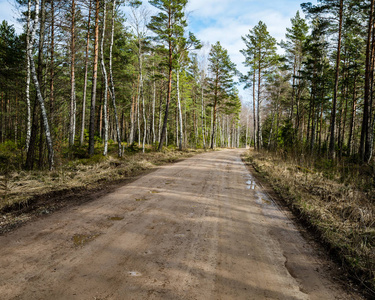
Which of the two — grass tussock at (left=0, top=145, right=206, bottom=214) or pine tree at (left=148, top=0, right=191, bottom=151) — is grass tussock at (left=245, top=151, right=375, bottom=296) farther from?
pine tree at (left=148, top=0, right=191, bottom=151)

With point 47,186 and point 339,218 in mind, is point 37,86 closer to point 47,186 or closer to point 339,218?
point 47,186

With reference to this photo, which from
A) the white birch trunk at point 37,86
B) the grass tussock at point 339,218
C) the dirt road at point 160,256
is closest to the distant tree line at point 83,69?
the white birch trunk at point 37,86

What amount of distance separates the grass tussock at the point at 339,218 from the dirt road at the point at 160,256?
366mm

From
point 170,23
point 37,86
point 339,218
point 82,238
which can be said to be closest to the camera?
point 82,238

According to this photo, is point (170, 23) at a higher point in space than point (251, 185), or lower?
higher

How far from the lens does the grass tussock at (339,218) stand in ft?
8.98

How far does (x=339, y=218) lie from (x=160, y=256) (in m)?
3.74

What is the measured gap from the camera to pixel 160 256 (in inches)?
106

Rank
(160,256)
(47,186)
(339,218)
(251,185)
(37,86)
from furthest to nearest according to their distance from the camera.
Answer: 1. (251,185)
2. (37,86)
3. (47,186)
4. (339,218)
5. (160,256)

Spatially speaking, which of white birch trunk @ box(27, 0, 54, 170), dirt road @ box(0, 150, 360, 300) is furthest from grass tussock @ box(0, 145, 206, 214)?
dirt road @ box(0, 150, 360, 300)

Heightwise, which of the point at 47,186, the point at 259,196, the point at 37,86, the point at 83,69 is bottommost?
the point at 259,196

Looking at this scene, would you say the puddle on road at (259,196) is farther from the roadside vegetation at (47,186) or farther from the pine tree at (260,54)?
the pine tree at (260,54)

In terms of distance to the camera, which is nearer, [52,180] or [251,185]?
[52,180]

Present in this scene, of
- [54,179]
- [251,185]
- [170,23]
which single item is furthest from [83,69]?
[251,185]
